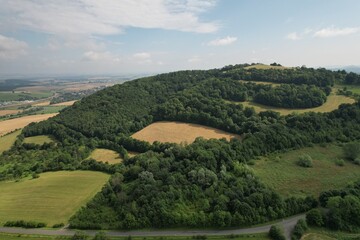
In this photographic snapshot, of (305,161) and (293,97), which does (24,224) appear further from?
(293,97)

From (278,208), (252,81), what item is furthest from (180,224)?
(252,81)

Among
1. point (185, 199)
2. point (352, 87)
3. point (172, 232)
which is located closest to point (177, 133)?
point (185, 199)

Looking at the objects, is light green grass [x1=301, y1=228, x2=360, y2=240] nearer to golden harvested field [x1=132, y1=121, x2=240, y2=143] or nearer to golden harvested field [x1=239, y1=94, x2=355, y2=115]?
golden harvested field [x1=132, y1=121, x2=240, y2=143]

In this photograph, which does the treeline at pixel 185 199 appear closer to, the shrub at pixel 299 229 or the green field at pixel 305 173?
the shrub at pixel 299 229

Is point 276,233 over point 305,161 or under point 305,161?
under

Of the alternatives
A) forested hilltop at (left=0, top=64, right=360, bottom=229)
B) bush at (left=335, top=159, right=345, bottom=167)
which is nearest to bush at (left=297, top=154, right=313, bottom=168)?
bush at (left=335, top=159, right=345, bottom=167)

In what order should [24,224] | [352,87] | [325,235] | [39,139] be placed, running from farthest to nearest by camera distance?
1. [352,87]
2. [39,139]
3. [24,224]
4. [325,235]

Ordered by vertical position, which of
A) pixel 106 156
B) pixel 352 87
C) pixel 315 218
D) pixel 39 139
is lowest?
pixel 315 218
